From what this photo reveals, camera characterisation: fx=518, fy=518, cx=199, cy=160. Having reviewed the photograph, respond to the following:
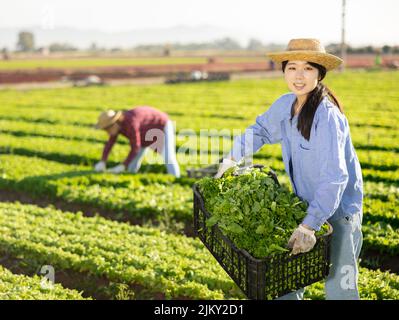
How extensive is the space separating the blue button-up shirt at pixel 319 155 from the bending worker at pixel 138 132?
16.7 ft

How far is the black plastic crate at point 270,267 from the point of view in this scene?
318 cm

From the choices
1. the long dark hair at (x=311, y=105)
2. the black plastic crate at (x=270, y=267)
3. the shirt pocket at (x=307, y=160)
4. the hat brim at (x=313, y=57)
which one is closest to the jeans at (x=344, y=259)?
the black plastic crate at (x=270, y=267)

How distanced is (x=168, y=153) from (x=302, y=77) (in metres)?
6.33

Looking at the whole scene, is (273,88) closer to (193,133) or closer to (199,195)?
(193,133)

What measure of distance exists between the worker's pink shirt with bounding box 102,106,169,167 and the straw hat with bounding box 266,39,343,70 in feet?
18.2

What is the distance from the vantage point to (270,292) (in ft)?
10.7

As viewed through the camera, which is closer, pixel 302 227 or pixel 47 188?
pixel 302 227

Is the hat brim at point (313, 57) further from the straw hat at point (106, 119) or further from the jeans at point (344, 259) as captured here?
the straw hat at point (106, 119)

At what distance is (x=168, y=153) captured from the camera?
32.2 ft

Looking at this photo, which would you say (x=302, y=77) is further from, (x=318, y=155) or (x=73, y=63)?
(x=73, y=63)

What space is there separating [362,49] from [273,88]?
50626mm

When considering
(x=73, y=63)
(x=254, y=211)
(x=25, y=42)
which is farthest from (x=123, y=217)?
(x=25, y=42)
